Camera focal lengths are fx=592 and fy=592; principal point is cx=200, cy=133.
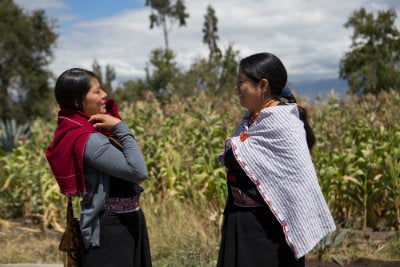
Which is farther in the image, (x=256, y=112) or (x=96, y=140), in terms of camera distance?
(x=256, y=112)

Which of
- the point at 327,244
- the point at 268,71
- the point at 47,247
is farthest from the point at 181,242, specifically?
the point at 268,71

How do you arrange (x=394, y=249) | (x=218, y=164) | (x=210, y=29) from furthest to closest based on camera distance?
(x=210, y=29) → (x=218, y=164) → (x=394, y=249)

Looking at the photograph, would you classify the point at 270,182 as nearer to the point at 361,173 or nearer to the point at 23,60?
the point at 361,173

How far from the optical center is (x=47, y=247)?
20.7ft

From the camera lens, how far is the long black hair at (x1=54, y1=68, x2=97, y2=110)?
111 inches

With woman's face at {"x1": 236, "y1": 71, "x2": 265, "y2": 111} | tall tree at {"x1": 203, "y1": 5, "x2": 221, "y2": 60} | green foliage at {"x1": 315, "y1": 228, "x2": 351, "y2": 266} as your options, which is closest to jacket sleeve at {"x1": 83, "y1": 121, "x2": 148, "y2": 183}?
woman's face at {"x1": 236, "y1": 71, "x2": 265, "y2": 111}

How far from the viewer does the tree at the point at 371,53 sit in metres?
22.1

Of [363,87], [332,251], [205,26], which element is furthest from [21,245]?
[205,26]

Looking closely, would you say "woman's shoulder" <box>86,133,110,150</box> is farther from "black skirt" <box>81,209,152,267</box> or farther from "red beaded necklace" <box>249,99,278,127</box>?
"red beaded necklace" <box>249,99,278,127</box>

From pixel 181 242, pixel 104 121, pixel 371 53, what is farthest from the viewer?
pixel 371 53

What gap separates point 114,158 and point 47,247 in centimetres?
395

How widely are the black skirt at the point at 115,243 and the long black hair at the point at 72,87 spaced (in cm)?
56

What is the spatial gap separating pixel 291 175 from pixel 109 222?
902 millimetres

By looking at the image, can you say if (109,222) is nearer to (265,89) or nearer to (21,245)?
(265,89)
